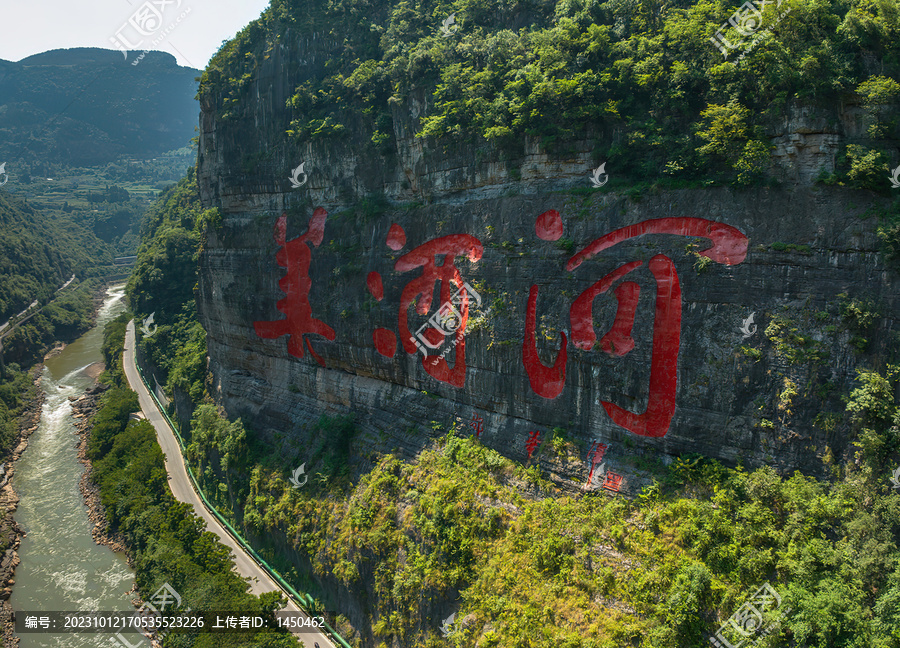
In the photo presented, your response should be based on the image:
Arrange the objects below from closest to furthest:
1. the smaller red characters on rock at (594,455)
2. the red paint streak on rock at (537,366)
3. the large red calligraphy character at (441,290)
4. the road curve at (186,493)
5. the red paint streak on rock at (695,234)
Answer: the red paint streak on rock at (695,234) < the smaller red characters on rock at (594,455) < the red paint streak on rock at (537,366) < the large red calligraphy character at (441,290) < the road curve at (186,493)

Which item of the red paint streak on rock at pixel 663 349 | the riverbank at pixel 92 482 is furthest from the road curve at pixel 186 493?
the red paint streak on rock at pixel 663 349

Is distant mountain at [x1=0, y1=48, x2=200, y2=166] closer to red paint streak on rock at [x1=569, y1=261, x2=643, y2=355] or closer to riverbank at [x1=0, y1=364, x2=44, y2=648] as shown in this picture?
riverbank at [x1=0, y1=364, x2=44, y2=648]

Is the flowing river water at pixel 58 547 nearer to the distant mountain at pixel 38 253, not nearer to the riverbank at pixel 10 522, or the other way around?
the riverbank at pixel 10 522

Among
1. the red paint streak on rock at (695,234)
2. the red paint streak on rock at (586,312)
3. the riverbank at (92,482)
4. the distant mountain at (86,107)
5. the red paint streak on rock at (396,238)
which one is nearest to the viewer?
the red paint streak on rock at (695,234)

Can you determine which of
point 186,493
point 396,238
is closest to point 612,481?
point 396,238

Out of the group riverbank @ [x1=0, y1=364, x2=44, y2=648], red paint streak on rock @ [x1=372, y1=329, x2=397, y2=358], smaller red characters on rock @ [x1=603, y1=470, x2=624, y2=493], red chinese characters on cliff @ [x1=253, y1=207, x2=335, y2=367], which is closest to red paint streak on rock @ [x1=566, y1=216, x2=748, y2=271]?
smaller red characters on rock @ [x1=603, y1=470, x2=624, y2=493]

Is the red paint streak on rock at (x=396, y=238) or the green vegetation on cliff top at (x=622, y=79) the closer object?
the green vegetation on cliff top at (x=622, y=79)
